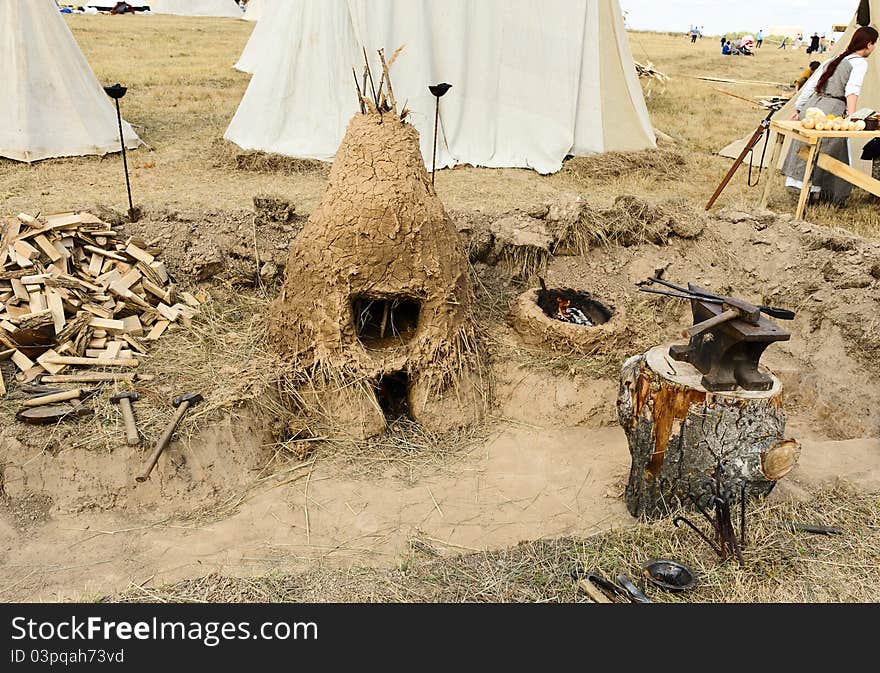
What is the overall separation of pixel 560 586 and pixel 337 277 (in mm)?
2324

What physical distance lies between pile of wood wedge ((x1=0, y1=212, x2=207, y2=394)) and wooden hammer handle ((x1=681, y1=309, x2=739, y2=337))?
10.6 feet

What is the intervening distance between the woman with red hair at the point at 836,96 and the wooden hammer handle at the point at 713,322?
562 cm

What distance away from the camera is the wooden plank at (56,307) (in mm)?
4371

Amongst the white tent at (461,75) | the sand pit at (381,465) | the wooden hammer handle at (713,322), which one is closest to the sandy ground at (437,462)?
the sand pit at (381,465)

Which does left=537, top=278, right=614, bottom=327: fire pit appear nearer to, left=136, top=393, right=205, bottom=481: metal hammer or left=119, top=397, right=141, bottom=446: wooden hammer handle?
left=136, top=393, right=205, bottom=481: metal hammer

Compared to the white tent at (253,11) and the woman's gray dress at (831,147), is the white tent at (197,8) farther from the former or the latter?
the woman's gray dress at (831,147)

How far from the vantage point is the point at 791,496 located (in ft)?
11.8

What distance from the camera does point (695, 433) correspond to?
321 centimetres

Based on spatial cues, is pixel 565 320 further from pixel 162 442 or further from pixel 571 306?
pixel 162 442

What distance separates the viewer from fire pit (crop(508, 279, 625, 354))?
4.86 meters

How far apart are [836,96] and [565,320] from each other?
5018 mm

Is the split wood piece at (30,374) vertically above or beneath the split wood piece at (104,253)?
beneath

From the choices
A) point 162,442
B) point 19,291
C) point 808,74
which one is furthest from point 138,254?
point 808,74

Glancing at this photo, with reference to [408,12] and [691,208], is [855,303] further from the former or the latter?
[408,12]
